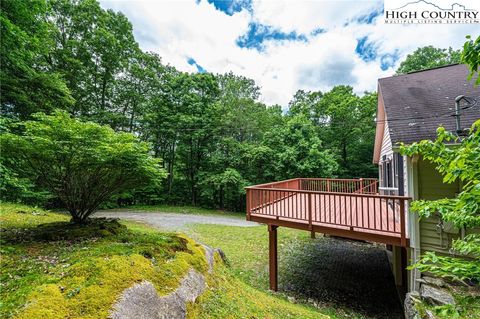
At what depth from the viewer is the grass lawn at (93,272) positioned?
193cm

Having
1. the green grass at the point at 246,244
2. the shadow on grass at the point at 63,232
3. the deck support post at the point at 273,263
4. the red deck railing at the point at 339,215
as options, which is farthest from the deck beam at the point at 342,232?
the shadow on grass at the point at 63,232

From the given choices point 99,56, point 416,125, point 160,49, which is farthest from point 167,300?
point 160,49

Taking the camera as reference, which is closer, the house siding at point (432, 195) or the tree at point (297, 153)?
the house siding at point (432, 195)

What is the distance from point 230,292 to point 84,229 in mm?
3076

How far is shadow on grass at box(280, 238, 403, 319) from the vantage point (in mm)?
5098

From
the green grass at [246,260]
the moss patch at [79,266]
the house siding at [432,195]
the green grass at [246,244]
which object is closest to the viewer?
the moss patch at [79,266]

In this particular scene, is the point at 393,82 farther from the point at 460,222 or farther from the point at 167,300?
the point at 167,300

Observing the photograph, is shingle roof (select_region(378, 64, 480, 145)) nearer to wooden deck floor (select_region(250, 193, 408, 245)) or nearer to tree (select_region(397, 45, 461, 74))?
wooden deck floor (select_region(250, 193, 408, 245))

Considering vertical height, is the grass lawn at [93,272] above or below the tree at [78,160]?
below

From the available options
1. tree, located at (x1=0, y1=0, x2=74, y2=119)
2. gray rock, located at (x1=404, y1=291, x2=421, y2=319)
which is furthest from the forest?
gray rock, located at (x1=404, y1=291, x2=421, y2=319)

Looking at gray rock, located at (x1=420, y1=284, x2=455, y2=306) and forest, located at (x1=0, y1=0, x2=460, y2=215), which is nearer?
gray rock, located at (x1=420, y1=284, x2=455, y2=306)

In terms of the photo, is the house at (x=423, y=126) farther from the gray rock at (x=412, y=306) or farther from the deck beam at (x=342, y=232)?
the gray rock at (x=412, y=306)

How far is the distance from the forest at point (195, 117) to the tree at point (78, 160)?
9392mm

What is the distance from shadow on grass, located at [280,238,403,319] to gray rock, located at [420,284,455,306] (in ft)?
4.33
